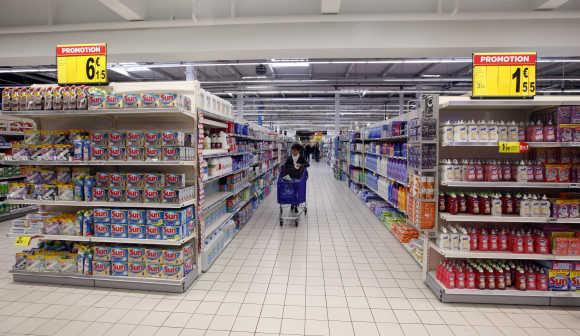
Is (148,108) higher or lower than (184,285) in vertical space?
higher

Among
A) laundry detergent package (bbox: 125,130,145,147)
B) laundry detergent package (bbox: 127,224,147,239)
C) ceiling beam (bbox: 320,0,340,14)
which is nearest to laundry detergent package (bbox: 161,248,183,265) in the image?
laundry detergent package (bbox: 127,224,147,239)

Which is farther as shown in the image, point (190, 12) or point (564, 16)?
point (190, 12)

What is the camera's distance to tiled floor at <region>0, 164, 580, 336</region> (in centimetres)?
289

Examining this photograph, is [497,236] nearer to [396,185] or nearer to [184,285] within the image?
[396,185]

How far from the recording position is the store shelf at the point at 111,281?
357cm

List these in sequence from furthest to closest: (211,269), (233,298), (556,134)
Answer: (211,269) → (233,298) → (556,134)

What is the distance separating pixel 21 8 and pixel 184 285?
673cm

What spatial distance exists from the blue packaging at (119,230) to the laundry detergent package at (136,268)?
35 cm

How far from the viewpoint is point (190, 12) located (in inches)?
242

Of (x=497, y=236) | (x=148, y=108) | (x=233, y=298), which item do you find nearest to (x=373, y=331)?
(x=233, y=298)

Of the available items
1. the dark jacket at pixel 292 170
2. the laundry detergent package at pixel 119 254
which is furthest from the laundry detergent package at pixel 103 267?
the dark jacket at pixel 292 170

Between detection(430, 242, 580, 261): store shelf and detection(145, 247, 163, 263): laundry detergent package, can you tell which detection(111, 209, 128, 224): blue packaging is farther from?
detection(430, 242, 580, 261): store shelf

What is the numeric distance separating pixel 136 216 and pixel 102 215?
0.44 m

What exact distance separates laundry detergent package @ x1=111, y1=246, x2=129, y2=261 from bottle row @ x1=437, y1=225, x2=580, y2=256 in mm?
3736
